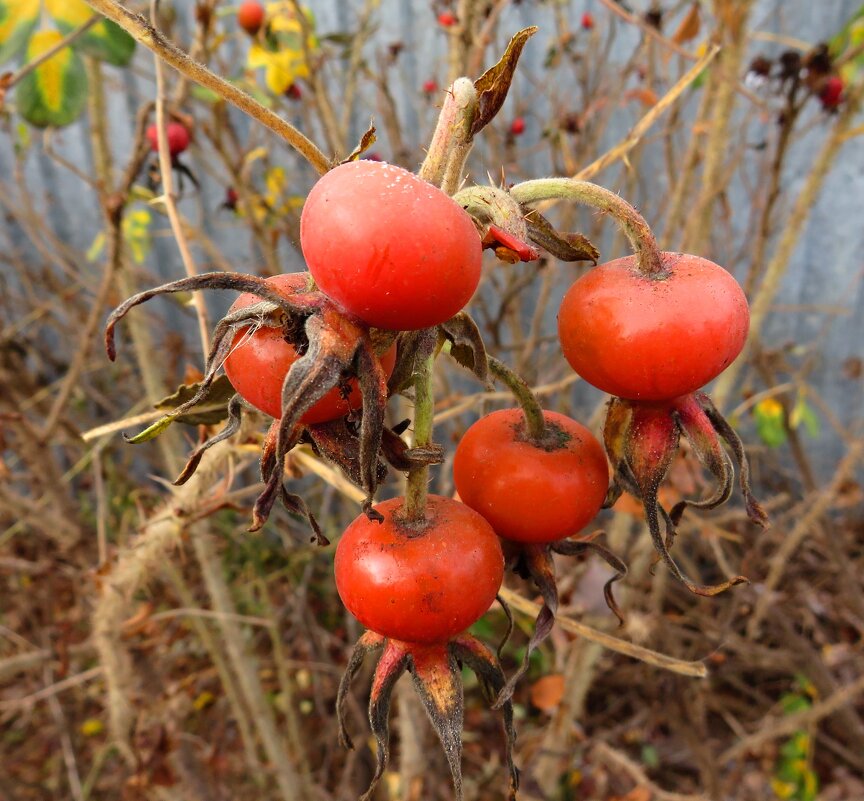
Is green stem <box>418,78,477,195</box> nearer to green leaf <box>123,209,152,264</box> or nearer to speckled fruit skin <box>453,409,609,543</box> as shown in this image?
speckled fruit skin <box>453,409,609,543</box>

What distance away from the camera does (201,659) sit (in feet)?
8.93

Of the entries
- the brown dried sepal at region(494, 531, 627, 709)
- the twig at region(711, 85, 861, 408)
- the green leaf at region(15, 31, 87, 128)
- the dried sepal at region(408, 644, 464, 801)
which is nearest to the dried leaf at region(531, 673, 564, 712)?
the twig at region(711, 85, 861, 408)

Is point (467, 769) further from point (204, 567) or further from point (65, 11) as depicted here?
point (65, 11)

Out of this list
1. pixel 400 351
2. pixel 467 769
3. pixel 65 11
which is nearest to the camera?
pixel 400 351

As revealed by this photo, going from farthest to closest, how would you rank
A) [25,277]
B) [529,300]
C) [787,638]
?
[529,300] → [25,277] → [787,638]

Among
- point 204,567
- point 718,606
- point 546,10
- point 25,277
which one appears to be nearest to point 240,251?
point 25,277

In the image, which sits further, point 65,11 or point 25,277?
point 25,277

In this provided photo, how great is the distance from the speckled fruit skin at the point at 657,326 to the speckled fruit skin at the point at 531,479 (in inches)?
4.2

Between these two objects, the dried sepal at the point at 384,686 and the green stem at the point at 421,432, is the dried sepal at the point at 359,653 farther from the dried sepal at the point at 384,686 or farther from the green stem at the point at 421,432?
the green stem at the point at 421,432

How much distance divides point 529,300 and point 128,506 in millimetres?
1682

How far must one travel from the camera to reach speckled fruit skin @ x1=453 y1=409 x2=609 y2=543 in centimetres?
63

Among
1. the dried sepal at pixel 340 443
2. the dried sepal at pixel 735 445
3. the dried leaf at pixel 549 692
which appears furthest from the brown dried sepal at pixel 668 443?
the dried leaf at pixel 549 692

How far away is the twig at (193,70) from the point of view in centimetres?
51

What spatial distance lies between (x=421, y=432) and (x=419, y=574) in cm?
11
